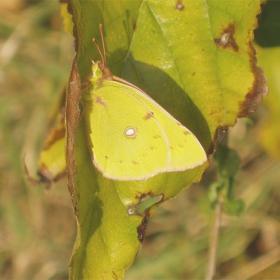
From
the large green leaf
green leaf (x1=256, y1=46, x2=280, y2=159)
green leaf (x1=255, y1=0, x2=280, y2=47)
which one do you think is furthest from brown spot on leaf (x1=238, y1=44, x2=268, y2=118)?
green leaf (x1=256, y1=46, x2=280, y2=159)

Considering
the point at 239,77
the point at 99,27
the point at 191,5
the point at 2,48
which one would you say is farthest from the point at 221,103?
the point at 2,48

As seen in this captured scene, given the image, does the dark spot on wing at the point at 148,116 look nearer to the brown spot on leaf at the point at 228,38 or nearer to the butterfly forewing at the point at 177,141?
the butterfly forewing at the point at 177,141

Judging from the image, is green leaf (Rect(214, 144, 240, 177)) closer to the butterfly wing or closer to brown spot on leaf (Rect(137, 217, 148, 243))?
the butterfly wing

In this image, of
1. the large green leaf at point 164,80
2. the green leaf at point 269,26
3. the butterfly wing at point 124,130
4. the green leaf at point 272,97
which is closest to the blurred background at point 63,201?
the green leaf at point 272,97

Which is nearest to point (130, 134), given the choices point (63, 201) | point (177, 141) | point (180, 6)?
point (177, 141)

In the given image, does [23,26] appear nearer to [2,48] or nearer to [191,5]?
[2,48]

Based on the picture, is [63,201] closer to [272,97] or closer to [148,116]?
[272,97]
